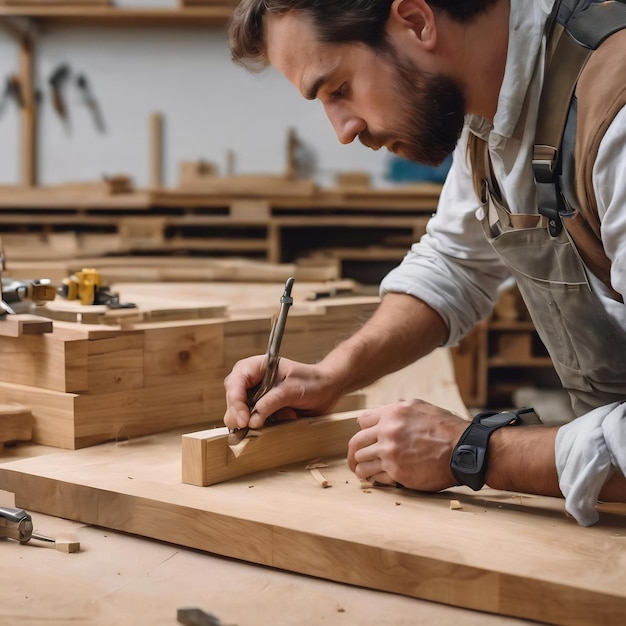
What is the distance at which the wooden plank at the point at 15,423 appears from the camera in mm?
1827

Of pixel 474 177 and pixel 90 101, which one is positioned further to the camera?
pixel 90 101

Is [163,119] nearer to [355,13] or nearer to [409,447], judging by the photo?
[355,13]

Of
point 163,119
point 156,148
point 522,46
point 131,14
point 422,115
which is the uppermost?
point 131,14

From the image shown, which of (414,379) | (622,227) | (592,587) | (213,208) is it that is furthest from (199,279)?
(592,587)

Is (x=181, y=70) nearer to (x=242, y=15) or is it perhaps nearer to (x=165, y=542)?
(x=242, y=15)

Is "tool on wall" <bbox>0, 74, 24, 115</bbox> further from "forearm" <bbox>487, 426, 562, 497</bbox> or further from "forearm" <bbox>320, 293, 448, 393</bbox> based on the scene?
"forearm" <bbox>487, 426, 562, 497</bbox>

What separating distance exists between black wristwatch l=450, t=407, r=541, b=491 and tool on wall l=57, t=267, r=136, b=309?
95 centimetres

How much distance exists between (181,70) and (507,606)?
210 inches

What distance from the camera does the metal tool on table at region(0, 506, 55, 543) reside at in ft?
4.47

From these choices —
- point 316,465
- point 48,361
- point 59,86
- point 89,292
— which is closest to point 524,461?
point 316,465

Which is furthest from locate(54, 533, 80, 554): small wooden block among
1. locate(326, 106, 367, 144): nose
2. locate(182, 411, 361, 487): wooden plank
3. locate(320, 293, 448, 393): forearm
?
locate(326, 106, 367, 144): nose

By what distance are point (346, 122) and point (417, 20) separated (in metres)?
Answer: 0.24

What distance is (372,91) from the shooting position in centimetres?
166

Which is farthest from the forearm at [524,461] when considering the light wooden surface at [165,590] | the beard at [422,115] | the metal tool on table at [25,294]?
the metal tool on table at [25,294]
